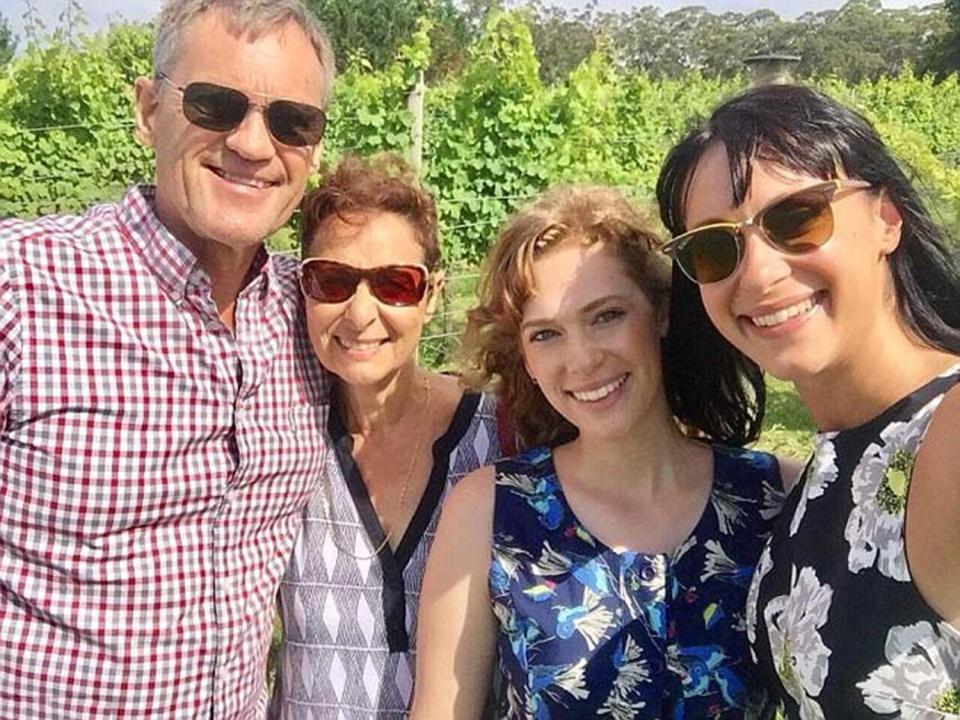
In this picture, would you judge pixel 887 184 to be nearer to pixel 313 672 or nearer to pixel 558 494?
pixel 558 494

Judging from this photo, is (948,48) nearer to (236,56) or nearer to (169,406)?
(236,56)

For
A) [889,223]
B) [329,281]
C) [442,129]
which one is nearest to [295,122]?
[329,281]

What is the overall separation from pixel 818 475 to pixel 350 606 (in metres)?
0.98

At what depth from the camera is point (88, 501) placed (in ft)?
6.53

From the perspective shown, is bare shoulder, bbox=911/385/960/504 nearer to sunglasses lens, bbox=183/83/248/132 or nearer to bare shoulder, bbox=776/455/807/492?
bare shoulder, bbox=776/455/807/492

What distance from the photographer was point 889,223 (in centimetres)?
171

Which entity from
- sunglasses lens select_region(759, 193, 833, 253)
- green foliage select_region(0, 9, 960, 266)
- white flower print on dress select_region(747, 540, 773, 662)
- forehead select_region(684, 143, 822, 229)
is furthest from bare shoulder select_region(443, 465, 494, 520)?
green foliage select_region(0, 9, 960, 266)

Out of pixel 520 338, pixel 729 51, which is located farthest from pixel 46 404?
pixel 729 51

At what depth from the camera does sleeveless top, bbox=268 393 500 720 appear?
7.13ft

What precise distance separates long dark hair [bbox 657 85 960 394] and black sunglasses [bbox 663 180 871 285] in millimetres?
48

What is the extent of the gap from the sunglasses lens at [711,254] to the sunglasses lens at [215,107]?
97 centimetres

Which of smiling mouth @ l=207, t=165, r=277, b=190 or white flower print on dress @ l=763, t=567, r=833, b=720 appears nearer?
white flower print on dress @ l=763, t=567, r=833, b=720

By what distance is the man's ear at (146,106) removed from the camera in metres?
2.25

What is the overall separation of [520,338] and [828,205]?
2.28 feet
